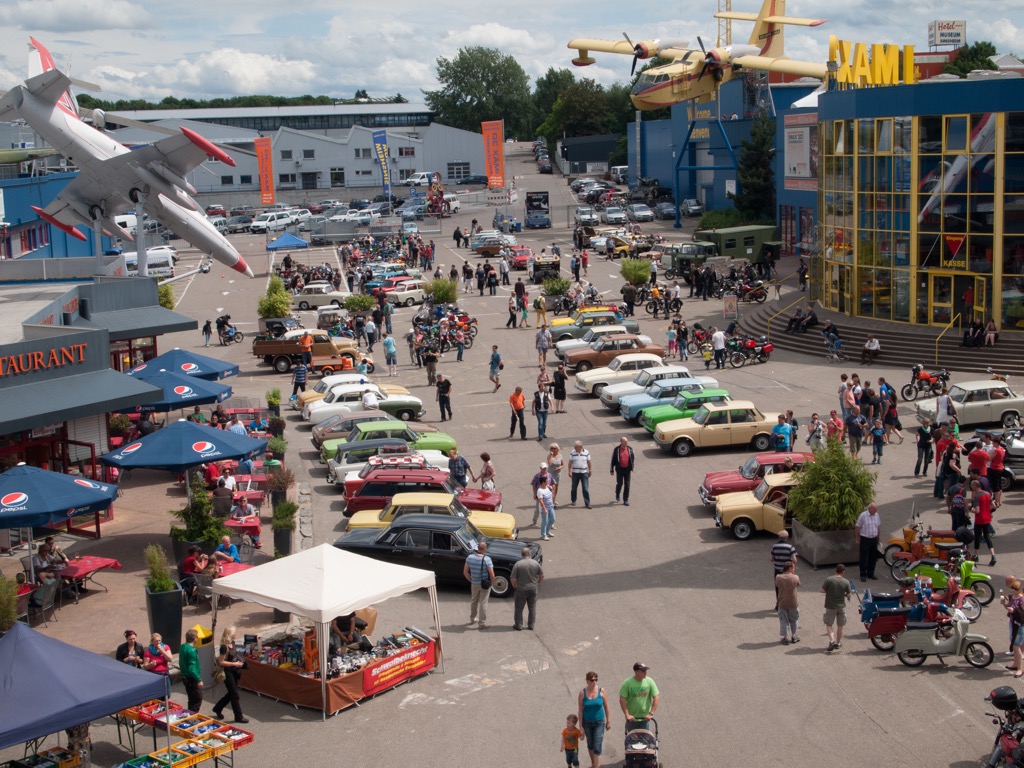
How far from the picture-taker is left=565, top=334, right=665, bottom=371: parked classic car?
124ft

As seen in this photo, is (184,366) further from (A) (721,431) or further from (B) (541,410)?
(A) (721,431)

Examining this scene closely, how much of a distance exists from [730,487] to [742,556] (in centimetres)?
259

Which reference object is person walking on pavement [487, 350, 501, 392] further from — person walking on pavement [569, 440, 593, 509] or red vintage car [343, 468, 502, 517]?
red vintage car [343, 468, 502, 517]

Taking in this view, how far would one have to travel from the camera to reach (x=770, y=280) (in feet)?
175

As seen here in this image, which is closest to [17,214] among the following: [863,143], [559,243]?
[559,243]

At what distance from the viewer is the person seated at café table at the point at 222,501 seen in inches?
899

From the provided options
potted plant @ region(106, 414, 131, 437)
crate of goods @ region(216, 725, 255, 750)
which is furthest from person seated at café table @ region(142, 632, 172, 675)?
potted plant @ region(106, 414, 131, 437)

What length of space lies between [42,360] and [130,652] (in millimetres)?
9706

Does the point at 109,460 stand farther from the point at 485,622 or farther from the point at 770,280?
the point at 770,280

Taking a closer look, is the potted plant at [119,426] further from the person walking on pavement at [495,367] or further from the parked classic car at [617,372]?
the parked classic car at [617,372]

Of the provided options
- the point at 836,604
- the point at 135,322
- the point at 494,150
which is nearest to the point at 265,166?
the point at 494,150

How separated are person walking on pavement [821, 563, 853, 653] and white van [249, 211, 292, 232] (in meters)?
82.2

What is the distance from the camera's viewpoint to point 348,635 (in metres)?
15.7

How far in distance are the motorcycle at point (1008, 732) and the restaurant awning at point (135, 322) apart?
24.2m
